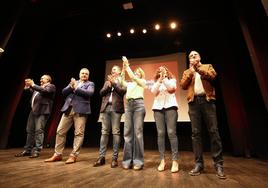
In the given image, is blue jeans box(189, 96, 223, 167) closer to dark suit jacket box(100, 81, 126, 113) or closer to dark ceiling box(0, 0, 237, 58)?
dark suit jacket box(100, 81, 126, 113)

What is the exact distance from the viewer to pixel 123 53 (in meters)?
5.94

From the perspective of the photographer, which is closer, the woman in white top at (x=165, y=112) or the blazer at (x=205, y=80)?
the blazer at (x=205, y=80)

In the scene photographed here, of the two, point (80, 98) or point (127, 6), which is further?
point (127, 6)

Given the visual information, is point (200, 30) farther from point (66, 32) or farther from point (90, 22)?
point (66, 32)

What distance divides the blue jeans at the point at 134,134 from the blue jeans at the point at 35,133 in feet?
5.56

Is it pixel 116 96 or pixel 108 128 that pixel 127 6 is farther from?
pixel 108 128

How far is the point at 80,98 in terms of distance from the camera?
2709mm

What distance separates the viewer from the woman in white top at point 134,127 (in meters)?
2.28

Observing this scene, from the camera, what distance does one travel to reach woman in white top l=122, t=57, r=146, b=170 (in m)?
2.28

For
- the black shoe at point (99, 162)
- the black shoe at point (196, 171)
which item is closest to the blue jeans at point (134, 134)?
the black shoe at point (99, 162)

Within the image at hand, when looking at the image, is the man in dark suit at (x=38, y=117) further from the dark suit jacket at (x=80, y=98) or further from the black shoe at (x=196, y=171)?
the black shoe at (x=196, y=171)

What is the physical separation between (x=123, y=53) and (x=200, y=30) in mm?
2466

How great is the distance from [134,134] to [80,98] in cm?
101

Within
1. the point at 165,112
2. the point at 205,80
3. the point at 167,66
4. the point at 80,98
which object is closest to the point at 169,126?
the point at 165,112
